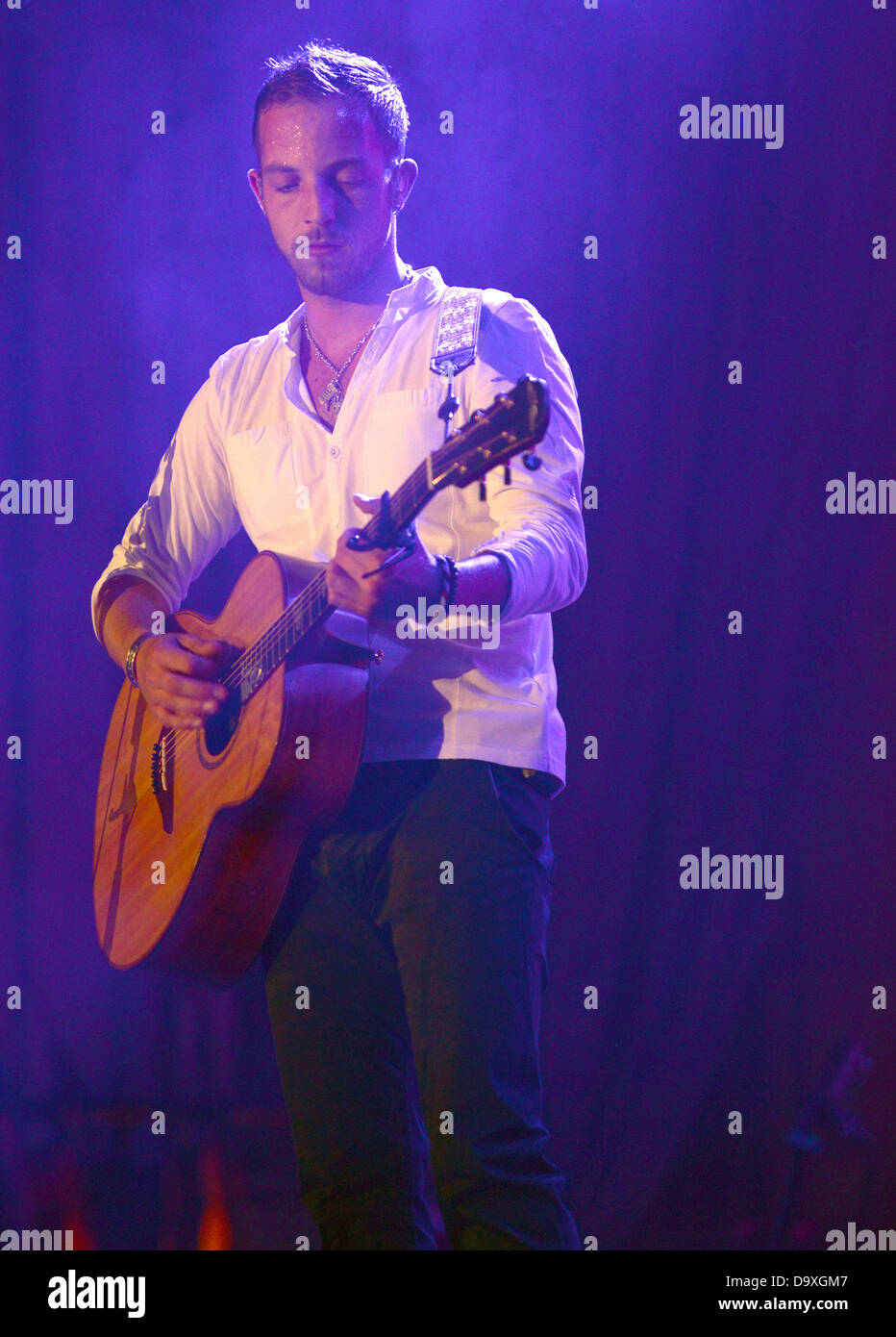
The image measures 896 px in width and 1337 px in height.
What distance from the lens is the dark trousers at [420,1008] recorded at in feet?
4.95

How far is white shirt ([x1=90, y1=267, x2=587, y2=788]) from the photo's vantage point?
1.67 metres

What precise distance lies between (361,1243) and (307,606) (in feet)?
2.96

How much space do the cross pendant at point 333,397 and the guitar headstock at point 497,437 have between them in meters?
0.49

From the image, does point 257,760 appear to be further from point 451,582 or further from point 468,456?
point 468,456

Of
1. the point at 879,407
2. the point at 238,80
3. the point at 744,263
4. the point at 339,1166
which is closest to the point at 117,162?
the point at 238,80

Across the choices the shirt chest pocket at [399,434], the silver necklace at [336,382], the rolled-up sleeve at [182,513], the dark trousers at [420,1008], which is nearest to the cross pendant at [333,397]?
the silver necklace at [336,382]

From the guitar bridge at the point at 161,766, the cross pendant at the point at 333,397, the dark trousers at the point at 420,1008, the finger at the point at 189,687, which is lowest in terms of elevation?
the dark trousers at the point at 420,1008

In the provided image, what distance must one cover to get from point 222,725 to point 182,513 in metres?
0.50

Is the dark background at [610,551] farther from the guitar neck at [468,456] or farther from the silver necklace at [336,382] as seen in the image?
the guitar neck at [468,456]

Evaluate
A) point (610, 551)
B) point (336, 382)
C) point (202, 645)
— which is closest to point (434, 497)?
point (336, 382)

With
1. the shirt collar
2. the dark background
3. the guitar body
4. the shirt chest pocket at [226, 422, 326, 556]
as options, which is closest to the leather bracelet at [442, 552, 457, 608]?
the guitar body

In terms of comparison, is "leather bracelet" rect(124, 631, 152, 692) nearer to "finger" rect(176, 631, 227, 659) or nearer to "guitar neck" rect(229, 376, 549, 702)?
Result: "finger" rect(176, 631, 227, 659)

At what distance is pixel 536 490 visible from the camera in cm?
169
